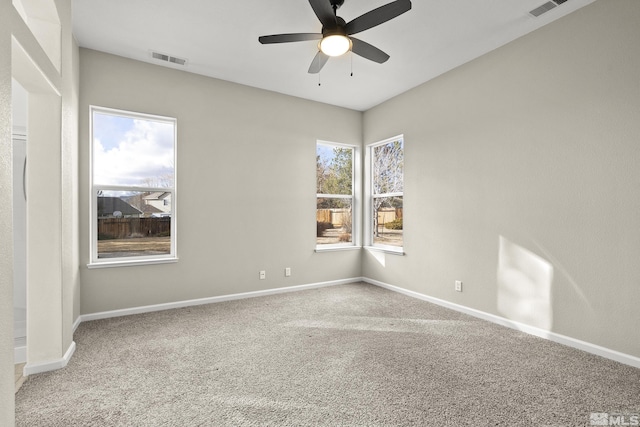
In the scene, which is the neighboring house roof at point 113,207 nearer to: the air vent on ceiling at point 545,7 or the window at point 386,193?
the window at point 386,193

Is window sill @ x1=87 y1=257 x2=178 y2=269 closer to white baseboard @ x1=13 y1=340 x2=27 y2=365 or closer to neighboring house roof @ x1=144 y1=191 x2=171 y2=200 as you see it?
neighboring house roof @ x1=144 y1=191 x2=171 y2=200

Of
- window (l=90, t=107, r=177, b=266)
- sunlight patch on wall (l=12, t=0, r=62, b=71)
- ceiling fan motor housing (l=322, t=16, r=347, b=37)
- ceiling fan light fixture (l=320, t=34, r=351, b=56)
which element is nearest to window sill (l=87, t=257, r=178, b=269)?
window (l=90, t=107, r=177, b=266)

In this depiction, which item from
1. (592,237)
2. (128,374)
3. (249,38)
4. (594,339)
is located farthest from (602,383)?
(249,38)

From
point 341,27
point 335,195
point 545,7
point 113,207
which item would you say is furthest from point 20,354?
point 545,7

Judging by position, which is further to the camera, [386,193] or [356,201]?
[356,201]

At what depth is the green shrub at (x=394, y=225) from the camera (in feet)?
15.4

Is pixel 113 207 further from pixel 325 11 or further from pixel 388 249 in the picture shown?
pixel 388 249

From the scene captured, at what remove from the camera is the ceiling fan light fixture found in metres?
2.44

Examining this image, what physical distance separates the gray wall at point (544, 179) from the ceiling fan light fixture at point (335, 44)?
1887 mm

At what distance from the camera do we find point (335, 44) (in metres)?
2.51

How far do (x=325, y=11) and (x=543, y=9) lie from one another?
1.96 m

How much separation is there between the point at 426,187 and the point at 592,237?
188 centimetres

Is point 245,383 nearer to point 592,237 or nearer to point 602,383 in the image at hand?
point 602,383

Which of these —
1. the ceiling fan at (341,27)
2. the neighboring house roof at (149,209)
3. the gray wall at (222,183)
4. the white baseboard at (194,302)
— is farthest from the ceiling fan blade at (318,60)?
the white baseboard at (194,302)
